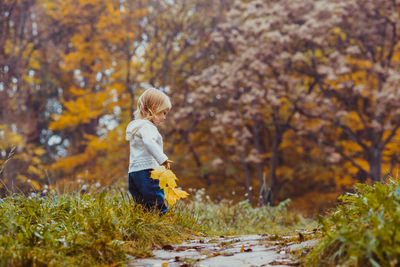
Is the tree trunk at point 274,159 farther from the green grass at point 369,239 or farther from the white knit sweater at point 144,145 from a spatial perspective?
the green grass at point 369,239

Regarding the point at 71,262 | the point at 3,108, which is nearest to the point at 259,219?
the point at 71,262

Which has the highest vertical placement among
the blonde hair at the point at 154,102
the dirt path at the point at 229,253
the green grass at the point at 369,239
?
the blonde hair at the point at 154,102

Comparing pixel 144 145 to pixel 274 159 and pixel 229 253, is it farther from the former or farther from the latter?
pixel 274 159

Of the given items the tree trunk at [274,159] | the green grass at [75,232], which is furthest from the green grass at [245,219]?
the tree trunk at [274,159]

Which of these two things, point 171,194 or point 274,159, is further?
point 274,159

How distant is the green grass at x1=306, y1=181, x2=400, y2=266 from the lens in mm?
2332

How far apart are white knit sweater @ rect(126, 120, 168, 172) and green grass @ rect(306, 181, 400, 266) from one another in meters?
1.94

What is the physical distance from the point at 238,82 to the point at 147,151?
34.2 ft

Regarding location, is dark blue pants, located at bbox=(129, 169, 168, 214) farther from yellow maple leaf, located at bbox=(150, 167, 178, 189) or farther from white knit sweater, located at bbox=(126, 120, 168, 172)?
yellow maple leaf, located at bbox=(150, 167, 178, 189)

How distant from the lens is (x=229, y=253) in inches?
136

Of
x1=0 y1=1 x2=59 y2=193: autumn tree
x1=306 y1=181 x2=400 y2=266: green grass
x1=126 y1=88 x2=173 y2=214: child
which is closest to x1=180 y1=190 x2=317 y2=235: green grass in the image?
x1=126 y1=88 x2=173 y2=214: child

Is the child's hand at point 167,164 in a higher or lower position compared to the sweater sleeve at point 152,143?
lower

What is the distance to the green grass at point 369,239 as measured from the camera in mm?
2332

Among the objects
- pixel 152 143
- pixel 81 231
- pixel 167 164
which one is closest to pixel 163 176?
pixel 167 164
